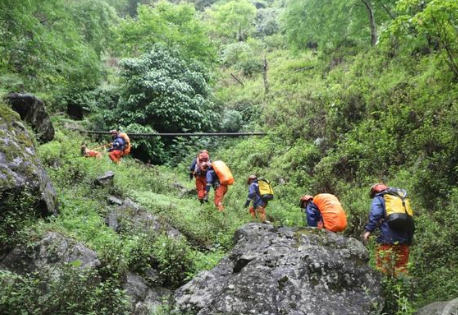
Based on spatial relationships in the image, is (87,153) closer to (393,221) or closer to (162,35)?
(393,221)

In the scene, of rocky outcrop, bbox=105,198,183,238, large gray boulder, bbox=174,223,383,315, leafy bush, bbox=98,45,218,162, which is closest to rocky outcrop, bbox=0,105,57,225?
rocky outcrop, bbox=105,198,183,238

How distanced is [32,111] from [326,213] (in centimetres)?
878

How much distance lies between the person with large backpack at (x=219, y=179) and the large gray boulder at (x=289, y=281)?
440 cm

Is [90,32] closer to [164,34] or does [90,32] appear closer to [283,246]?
[164,34]

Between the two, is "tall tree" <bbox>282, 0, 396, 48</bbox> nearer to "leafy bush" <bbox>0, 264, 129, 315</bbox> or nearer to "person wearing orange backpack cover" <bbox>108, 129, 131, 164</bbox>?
"person wearing orange backpack cover" <bbox>108, 129, 131, 164</bbox>

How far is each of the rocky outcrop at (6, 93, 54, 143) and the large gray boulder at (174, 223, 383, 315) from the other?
822 centimetres

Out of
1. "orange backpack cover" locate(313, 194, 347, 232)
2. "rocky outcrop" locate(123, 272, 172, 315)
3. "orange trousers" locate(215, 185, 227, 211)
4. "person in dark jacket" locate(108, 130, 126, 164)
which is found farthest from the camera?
"person in dark jacket" locate(108, 130, 126, 164)

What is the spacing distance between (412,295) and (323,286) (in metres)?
1.35

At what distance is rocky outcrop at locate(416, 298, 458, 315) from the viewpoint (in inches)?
162

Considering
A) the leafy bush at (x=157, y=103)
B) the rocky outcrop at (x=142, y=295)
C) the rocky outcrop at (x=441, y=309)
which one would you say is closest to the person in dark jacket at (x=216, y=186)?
the rocky outcrop at (x=142, y=295)

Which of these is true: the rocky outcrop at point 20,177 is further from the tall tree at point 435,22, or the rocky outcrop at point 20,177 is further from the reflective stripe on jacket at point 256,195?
the tall tree at point 435,22

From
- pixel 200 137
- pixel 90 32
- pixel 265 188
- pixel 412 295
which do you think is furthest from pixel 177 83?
pixel 412 295

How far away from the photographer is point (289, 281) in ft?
15.2

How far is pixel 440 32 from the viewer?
26.9ft
